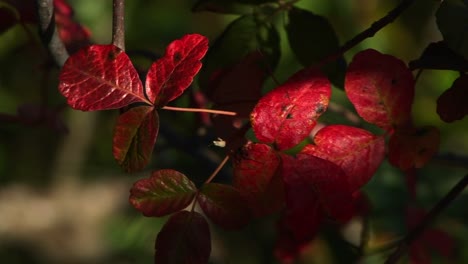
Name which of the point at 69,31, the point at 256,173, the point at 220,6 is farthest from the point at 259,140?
the point at 69,31

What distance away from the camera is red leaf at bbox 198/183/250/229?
57 cm

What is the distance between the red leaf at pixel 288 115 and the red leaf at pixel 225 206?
0.05 metres

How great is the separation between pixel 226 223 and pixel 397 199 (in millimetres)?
881

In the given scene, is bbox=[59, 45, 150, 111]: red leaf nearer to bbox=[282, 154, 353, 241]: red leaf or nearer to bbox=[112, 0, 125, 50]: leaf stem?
bbox=[112, 0, 125, 50]: leaf stem

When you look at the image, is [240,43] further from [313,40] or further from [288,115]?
[288,115]

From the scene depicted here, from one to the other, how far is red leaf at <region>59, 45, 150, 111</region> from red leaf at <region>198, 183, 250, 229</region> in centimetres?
9

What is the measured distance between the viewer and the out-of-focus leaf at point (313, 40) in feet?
2.43

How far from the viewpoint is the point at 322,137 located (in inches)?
23.2

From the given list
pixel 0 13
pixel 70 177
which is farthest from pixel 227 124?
pixel 70 177

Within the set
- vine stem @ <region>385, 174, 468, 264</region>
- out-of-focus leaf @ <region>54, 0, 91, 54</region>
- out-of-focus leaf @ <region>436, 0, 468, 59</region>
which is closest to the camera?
out-of-focus leaf @ <region>436, 0, 468, 59</region>

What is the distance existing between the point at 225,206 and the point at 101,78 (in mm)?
145

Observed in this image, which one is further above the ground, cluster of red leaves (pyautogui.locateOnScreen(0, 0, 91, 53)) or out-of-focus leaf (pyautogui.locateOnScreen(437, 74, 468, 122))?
out-of-focus leaf (pyautogui.locateOnScreen(437, 74, 468, 122))

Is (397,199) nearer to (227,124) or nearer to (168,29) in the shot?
(227,124)

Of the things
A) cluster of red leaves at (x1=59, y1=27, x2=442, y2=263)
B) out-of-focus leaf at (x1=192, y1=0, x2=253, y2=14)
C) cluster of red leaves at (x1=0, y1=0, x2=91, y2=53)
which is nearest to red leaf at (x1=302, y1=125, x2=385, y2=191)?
cluster of red leaves at (x1=59, y1=27, x2=442, y2=263)
